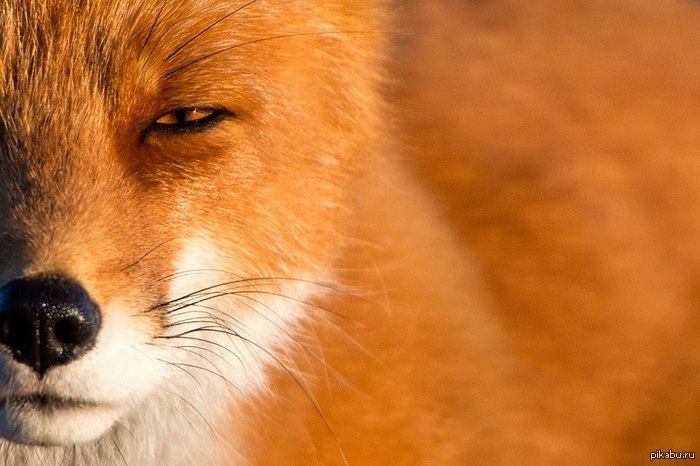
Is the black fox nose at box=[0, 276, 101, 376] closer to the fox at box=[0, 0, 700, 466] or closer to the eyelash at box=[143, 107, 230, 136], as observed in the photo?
the fox at box=[0, 0, 700, 466]

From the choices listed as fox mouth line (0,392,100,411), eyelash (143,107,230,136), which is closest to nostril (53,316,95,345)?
fox mouth line (0,392,100,411)

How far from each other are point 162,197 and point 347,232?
60 cm

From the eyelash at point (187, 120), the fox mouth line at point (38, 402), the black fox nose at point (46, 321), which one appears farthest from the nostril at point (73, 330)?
the eyelash at point (187, 120)

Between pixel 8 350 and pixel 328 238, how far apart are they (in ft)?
2.93

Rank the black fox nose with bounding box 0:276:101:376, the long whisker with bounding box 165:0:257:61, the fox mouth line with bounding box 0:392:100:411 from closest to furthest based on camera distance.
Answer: the black fox nose with bounding box 0:276:101:376
the fox mouth line with bounding box 0:392:100:411
the long whisker with bounding box 165:0:257:61

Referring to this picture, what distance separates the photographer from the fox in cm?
196


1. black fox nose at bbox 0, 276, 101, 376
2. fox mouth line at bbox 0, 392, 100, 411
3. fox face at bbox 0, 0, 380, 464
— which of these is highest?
fox face at bbox 0, 0, 380, 464

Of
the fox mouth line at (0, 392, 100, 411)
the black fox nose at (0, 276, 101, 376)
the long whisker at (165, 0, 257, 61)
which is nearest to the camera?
the black fox nose at (0, 276, 101, 376)

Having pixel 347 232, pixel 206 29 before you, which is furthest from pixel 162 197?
pixel 347 232

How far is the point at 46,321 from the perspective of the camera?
70.1 inches

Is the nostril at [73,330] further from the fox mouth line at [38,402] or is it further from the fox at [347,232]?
the fox mouth line at [38,402]

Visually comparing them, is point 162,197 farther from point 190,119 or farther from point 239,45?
point 239,45

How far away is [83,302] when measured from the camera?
5.91 ft

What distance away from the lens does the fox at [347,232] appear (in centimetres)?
196
